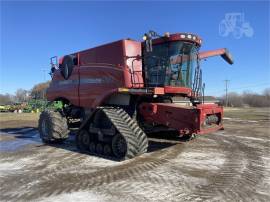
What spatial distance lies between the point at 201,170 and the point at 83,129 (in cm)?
441

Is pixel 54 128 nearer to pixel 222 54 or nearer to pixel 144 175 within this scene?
pixel 144 175

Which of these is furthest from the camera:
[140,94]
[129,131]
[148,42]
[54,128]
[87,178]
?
[54,128]

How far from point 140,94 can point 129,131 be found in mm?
1193

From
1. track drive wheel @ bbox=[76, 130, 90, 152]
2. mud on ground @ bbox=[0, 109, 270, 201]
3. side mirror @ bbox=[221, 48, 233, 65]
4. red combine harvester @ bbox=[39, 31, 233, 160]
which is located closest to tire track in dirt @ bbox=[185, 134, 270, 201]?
mud on ground @ bbox=[0, 109, 270, 201]

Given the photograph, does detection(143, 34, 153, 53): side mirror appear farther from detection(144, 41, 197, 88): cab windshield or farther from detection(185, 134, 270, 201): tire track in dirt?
detection(185, 134, 270, 201): tire track in dirt

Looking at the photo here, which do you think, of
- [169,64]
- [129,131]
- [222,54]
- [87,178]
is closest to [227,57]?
[222,54]

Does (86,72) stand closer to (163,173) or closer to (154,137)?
(154,137)

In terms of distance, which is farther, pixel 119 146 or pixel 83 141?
pixel 83 141

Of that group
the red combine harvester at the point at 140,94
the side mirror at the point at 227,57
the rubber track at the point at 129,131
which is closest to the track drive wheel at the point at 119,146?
the red combine harvester at the point at 140,94

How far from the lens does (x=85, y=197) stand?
567 cm

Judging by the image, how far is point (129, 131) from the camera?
8.98m

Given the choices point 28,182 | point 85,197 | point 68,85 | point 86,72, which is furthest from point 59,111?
point 85,197

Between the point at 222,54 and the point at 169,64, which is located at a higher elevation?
the point at 222,54

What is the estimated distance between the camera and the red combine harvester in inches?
357
